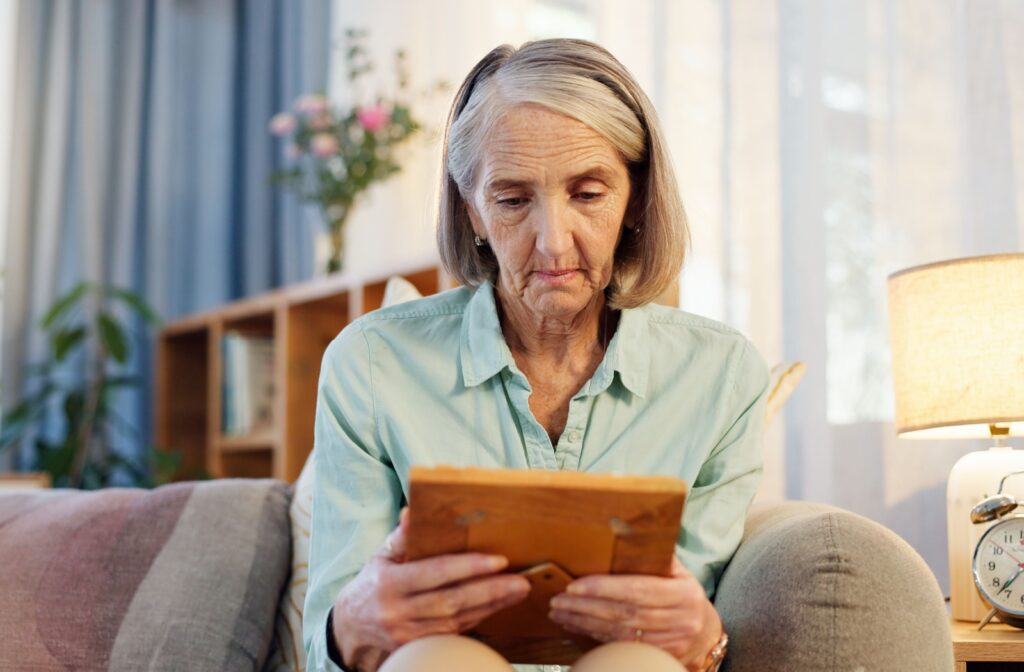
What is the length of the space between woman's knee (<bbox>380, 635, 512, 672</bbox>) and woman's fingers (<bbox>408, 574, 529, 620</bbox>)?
0.08 ft

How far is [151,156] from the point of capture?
11.2 feet

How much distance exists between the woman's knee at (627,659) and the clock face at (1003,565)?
1.83ft

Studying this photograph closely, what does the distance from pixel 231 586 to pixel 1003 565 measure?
0.98 metres

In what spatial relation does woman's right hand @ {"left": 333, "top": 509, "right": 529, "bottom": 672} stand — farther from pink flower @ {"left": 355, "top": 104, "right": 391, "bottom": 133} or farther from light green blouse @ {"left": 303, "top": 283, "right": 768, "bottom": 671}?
pink flower @ {"left": 355, "top": 104, "right": 391, "bottom": 133}

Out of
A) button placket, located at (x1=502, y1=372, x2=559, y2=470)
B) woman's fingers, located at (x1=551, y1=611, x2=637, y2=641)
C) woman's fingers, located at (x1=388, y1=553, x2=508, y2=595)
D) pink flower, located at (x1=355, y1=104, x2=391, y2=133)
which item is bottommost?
woman's fingers, located at (x1=551, y1=611, x2=637, y2=641)

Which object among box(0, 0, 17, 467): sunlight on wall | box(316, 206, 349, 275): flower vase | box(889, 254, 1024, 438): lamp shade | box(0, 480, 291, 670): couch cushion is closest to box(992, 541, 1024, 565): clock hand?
box(889, 254, 1024, 438): lamp shade

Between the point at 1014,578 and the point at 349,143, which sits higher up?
the point at 349,143

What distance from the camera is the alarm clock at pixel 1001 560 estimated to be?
1321 millimetres

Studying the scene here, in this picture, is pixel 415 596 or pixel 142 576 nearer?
pixel 415 596

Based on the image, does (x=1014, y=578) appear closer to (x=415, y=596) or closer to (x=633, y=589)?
(x=633, y=589)

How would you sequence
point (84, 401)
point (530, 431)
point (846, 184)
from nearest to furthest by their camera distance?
1. point (530, 431)
2. point (846, 184)
3. point (84, 401)

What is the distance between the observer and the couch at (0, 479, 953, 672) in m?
1.03

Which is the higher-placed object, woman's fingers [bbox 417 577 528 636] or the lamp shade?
the lamp shade

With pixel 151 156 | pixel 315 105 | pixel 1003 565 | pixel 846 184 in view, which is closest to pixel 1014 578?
pixel 1003 565
